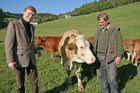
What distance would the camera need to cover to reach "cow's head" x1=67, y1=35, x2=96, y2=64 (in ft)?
13.1

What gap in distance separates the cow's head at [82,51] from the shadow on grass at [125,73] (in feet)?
5.94

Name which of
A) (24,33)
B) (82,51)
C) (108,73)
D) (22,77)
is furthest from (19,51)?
(108,73)

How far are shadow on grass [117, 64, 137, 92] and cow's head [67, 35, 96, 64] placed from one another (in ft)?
5.94

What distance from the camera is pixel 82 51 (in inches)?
165

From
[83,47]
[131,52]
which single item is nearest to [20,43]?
[83,47]

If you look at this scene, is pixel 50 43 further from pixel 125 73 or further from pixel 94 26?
pixel 94 26

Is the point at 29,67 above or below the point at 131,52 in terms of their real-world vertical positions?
above

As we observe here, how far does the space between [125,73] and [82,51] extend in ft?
10.2

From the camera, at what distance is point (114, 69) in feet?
11.8

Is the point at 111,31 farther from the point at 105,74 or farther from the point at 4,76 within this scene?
the point at 4,76

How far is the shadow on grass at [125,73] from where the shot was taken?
5129mm

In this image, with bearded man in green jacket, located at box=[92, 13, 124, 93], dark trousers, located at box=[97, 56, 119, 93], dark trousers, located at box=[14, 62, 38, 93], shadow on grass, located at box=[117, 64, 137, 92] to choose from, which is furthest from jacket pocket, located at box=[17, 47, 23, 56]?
shadow on grass, located at box=[117, 64, 137, 92]

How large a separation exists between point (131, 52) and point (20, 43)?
6.94 m

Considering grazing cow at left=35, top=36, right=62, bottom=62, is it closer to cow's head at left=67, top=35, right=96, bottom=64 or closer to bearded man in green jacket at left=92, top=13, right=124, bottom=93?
cow's head at left=67, top=35, right=96, bottom=64
